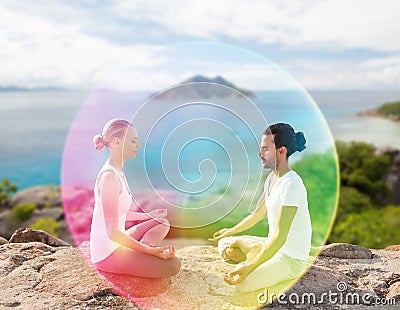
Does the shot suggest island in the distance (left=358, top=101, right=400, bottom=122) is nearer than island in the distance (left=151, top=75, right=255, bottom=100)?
No

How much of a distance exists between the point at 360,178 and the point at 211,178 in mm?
19586

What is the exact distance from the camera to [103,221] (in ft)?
11.5

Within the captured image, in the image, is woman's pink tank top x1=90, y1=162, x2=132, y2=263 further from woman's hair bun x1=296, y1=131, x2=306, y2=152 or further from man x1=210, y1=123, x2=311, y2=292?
woman's hair bun x1=296, y1=131, x2=306, y2=152

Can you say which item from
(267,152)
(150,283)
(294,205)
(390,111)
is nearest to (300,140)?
(267,152)

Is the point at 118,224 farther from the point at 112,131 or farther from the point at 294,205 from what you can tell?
the point at 294,205

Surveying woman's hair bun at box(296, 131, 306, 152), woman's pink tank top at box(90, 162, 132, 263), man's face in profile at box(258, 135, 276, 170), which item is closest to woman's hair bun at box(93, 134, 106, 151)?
woman's pink tank top at box(90, 162, 132, 263)

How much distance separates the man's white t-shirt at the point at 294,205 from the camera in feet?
11.0

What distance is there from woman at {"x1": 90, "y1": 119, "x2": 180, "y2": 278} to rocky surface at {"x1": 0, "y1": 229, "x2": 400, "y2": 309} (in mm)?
133

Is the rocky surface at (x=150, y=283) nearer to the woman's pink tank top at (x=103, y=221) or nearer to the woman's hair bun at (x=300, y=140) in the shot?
the woman's pink tank top at (x=103, y=221)

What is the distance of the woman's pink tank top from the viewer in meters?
3.47

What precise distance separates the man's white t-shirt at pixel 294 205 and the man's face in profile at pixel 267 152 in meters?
0.14

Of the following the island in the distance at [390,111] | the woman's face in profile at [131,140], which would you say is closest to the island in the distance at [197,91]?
the woman's face in profile at [131,140]

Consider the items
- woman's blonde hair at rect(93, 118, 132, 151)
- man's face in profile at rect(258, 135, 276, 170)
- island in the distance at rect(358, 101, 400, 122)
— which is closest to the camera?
man's face in profile at rect(258, 135, 276, 170)

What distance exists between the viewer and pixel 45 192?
59.6 ft
